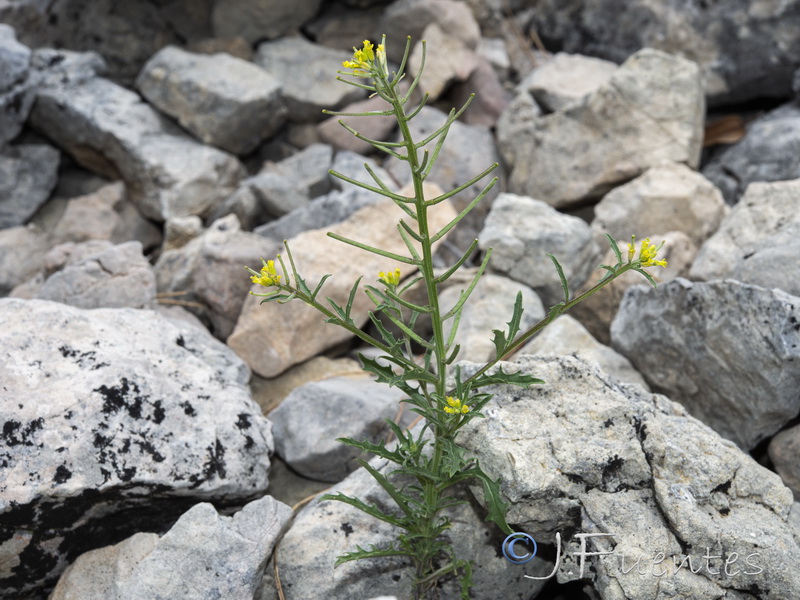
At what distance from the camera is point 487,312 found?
4215 mm

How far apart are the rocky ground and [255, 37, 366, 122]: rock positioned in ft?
0.10

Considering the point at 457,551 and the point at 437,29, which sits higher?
the point at 437,29

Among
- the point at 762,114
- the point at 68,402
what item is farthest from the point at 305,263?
the point at 762,114

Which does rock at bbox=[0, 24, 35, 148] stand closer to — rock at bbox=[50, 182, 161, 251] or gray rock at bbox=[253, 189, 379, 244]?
rock at bbox=[50, 182, 161, 251]

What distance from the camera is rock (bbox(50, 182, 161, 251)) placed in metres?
5.59

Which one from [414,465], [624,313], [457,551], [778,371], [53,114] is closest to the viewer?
[414,465]

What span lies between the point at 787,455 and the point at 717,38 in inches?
161

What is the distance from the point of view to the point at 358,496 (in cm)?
303

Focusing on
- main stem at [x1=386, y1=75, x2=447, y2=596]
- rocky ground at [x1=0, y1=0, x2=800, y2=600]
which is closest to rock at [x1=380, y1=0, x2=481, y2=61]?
rocky ground at [x1=0, y1=0, x2=800, y2=600]

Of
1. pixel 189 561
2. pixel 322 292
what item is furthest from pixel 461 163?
pixel 189 561

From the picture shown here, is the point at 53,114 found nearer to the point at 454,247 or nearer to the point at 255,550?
the point at 454,247

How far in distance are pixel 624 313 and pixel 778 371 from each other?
0.86 m

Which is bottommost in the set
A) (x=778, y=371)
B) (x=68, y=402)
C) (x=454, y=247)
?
(x=454, y=247)

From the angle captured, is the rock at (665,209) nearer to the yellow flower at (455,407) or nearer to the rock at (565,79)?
the rock at (565,79)
